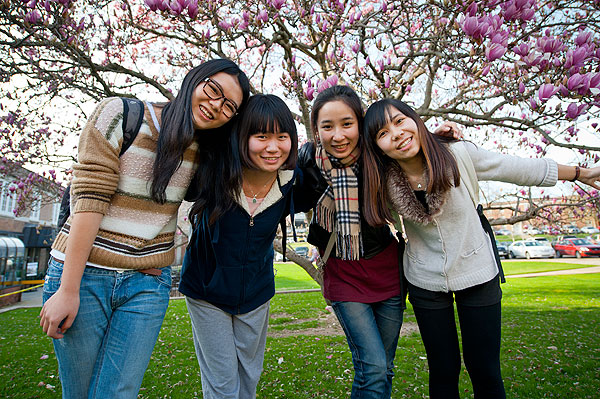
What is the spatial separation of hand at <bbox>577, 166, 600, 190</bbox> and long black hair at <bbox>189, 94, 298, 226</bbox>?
1.65 meters

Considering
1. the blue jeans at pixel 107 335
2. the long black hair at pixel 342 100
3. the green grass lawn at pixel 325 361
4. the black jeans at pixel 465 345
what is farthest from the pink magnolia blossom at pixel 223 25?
the green grass lawn at pixel 325 361

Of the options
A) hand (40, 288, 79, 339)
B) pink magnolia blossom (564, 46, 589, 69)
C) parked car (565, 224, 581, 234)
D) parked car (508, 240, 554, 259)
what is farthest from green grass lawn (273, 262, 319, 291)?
parked car (508, 240, 554, 259)

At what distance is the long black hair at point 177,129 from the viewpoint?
1.52m

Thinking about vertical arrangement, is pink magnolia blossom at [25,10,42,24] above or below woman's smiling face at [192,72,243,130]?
above

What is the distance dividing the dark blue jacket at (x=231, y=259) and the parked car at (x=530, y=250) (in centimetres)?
2755

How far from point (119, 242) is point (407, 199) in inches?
56.1

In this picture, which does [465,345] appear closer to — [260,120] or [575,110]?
[260,120]

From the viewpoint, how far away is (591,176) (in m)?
2.01

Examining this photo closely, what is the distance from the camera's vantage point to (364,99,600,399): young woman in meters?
1.88

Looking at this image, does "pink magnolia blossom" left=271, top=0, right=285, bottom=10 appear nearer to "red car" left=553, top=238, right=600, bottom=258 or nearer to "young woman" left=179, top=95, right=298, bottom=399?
"young woman" left=179, top=95, right=298, bottom=399

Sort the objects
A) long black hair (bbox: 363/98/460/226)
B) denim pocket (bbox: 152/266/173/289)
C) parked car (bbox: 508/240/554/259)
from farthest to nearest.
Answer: parked car (bbox: 508/240/554/259)
long black hair (bbox: 363/98/460/226)
denim pocket (bbox: 152/266/173/289)

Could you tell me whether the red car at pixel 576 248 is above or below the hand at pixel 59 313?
below

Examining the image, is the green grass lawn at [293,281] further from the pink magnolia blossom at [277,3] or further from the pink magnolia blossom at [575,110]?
the pink magnolia blossom at [575,110]

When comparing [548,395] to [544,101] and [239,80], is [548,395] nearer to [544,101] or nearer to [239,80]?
[544,101]
